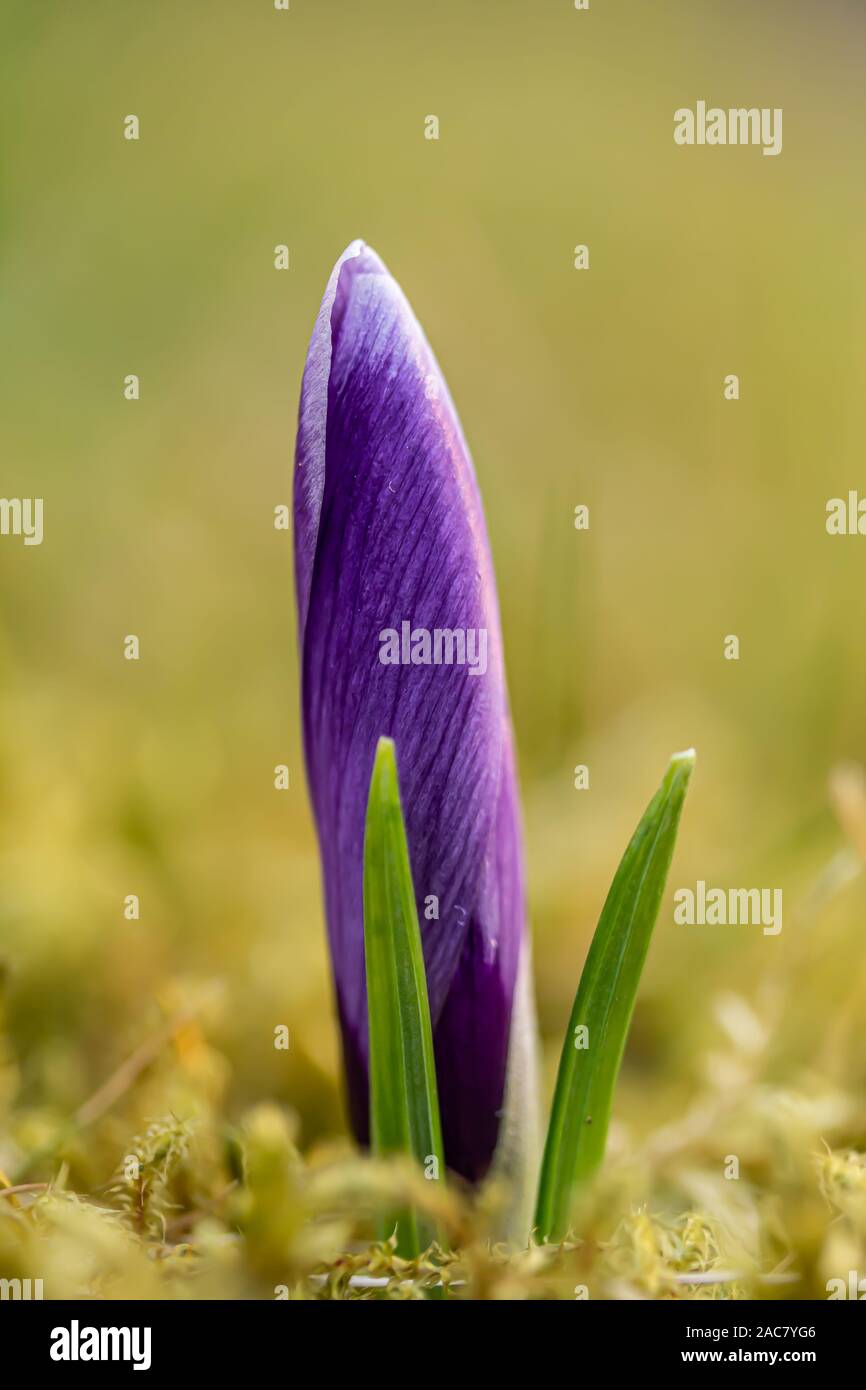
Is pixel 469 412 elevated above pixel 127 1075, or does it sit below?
above

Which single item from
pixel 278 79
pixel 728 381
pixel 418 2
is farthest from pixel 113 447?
pixel 728 381

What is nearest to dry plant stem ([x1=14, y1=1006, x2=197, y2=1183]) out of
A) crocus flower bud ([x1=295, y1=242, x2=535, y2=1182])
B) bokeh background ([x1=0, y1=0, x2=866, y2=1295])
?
crocus flower bud ([x1=295, y1=242, x2=535, y2=1182])

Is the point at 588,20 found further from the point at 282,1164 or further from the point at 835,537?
the point at 282,1164

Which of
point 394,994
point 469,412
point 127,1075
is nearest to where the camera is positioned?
point 394,994

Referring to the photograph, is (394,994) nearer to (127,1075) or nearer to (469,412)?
(127,1075)

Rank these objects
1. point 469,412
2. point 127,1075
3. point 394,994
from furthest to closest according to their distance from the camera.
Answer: point 469,412 < point 127,1075 < point 394,994

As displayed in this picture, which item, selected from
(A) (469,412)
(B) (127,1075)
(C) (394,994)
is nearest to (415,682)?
(C) (394,994)

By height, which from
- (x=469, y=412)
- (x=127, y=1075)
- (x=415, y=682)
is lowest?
(x=127, y=1075)
